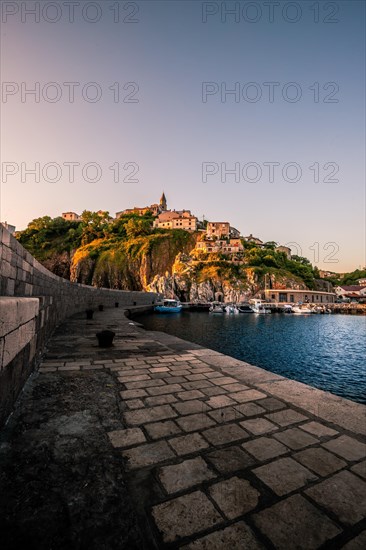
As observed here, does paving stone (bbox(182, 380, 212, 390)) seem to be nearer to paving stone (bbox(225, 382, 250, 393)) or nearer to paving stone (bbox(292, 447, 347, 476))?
paving stone (bbox(225, 382, 250, 393))

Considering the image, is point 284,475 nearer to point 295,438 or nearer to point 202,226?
point 295,438

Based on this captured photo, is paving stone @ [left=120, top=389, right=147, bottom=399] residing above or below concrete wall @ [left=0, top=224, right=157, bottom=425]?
below

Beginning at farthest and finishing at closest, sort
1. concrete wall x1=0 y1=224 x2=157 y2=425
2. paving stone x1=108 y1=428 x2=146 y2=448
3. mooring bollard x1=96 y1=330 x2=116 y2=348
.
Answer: mooring bollard x1=96 y1=330 x2=116 y2=348 → concrete wall x1=0 y1=224 x2=157 y2=425 → paving stone x1=108 y1=428 x2=146 y2=448

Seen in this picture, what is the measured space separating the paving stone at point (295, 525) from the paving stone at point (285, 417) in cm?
129

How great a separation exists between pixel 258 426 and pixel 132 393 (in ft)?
6.45

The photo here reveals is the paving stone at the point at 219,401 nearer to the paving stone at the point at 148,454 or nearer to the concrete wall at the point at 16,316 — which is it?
the paving stone at the point at 148,454

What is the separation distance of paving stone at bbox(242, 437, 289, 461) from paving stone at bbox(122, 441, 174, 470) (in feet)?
2.67

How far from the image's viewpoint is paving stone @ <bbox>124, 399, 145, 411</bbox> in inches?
139

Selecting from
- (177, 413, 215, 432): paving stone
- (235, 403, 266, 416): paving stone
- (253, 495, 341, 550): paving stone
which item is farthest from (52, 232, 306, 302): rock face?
(253, 495, 341, 550): paving stone

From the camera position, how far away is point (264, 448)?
2.62 m

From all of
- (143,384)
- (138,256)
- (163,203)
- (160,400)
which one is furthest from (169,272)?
(160,400)

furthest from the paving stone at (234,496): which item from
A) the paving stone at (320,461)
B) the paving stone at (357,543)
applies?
the paving stone at (320,461)

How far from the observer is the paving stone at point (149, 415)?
3.15 m

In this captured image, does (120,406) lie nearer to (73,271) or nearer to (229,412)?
(229,412)
